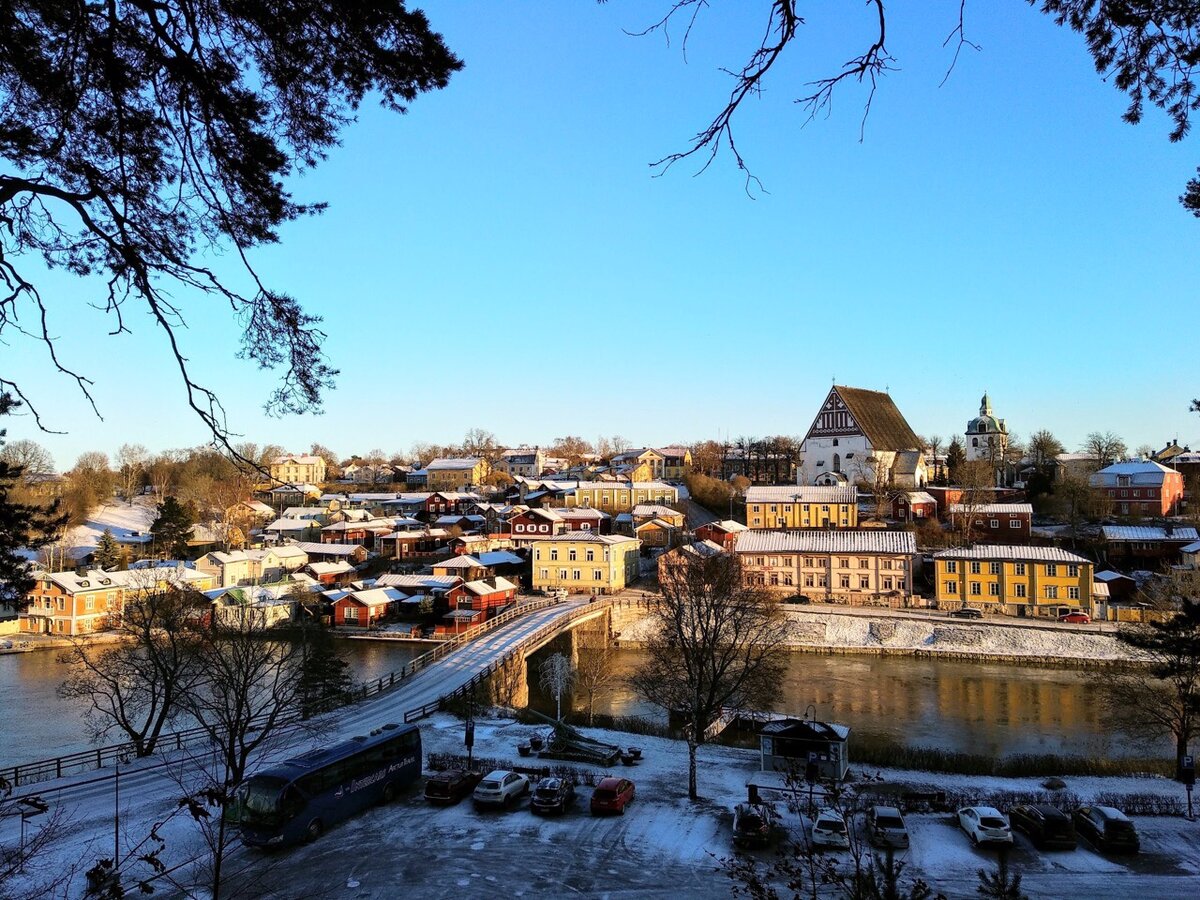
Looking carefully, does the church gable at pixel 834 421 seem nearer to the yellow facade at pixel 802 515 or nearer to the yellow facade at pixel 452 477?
the yellow facade at pixel 802 515

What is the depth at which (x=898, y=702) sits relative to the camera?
21.6 m

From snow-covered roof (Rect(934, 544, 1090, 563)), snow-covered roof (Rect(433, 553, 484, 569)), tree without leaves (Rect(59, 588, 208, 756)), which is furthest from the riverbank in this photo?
tree without leaves (Rect(59, 588, 208, 756))

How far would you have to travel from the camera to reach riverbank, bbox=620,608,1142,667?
25.9 meters

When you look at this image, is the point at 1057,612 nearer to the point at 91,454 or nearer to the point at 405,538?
the point at 405,538

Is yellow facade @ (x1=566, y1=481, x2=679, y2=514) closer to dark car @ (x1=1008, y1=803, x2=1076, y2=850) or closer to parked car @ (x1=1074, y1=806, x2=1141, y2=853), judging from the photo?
dark car @ (x1=1008, y1=803, x2=1076, y2=850)

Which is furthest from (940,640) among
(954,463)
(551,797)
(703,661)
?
(954,463)

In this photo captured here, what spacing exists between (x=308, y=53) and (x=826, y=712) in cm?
2074

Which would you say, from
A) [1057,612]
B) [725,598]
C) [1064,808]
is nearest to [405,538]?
[725,598]

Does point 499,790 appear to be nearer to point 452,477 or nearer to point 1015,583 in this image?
point 1015,583

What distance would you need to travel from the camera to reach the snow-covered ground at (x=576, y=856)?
28.1 ft

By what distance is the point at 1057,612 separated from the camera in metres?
29.7

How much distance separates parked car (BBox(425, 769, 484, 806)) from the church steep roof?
40.6 meters

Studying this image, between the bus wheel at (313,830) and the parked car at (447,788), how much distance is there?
1.74m

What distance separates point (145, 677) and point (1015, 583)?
30.2m
